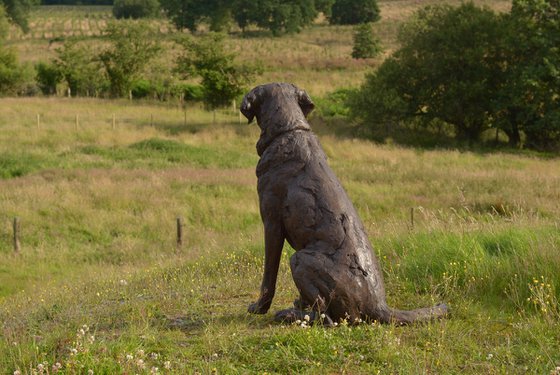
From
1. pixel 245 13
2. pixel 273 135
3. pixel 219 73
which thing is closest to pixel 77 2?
pixel 245 13

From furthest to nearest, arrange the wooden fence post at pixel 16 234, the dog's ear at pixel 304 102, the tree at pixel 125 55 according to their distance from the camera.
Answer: the tree at pixel 125 55, the wooden fence post at pixel 16 234, the dog's ear at pixel 304 102

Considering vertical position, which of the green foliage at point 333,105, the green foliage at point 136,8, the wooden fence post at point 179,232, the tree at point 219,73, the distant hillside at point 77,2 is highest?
the distant hillside at point 77,2

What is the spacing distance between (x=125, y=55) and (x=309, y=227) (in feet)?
139

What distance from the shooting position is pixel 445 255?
24.6 feet

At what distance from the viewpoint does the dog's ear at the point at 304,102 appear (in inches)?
245

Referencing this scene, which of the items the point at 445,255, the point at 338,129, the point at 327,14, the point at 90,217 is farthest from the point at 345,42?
the point at 445,255

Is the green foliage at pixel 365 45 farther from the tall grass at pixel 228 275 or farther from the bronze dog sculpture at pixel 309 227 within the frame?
the bronze dog sculpture at pixel 309 227

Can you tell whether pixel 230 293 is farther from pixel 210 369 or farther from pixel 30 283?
pixel 30 283

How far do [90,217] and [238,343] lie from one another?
11720mm

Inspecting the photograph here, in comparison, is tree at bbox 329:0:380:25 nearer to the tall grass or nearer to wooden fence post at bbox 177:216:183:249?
the tall grass

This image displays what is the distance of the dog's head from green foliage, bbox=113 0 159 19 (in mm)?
98139

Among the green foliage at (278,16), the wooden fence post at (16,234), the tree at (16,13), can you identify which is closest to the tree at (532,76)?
the wooden fence post at (16,234)

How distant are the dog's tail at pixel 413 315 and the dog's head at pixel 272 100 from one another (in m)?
2.01

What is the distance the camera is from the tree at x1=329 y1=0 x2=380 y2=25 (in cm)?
8812
